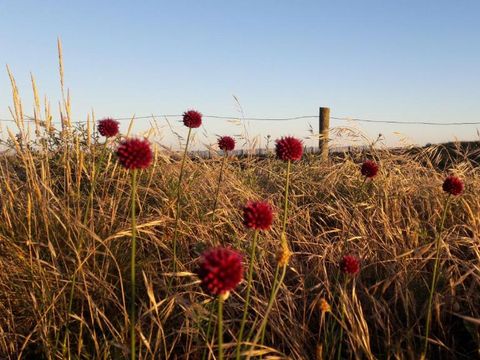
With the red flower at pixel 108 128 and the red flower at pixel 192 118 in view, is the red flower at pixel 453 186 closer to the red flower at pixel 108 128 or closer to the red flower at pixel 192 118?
the red flower at pixel 192 118

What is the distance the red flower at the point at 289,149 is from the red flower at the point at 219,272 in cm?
90

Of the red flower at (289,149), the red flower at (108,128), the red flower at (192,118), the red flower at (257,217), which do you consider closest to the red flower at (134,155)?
the red flower at (257,217)

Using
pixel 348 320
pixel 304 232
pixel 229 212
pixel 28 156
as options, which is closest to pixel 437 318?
pixel 348 320

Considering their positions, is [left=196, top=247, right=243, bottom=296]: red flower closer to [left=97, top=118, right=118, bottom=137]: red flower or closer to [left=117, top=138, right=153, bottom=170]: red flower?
[left=117, top=138, right=153, bottom=170]: red flower

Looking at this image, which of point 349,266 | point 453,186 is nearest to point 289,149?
point 349,266

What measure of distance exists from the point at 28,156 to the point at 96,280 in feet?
2.81

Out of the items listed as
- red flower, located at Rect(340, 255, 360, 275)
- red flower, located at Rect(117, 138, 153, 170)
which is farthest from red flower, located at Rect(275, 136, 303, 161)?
red flower, located at Rect(117, 138, 153, 170)

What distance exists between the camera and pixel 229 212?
10.5 ft

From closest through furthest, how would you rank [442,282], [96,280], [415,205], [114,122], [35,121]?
[96,280], [442,282], [114,122], [35,121], [415,205]

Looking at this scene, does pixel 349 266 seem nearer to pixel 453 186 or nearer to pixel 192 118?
pixel 453 186

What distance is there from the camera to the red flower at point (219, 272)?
46.4 inches

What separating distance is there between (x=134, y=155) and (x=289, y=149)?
0.81 meters

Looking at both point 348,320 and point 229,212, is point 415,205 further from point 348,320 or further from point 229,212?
point 348,320

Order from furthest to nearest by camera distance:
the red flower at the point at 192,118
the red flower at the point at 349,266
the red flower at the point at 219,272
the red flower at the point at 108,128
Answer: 1. the red flower at the point at 192,118
2. the red flower at the point at 108,128
3. the red flower at the point at 349,266
4. the red flower at the point at 219,272
